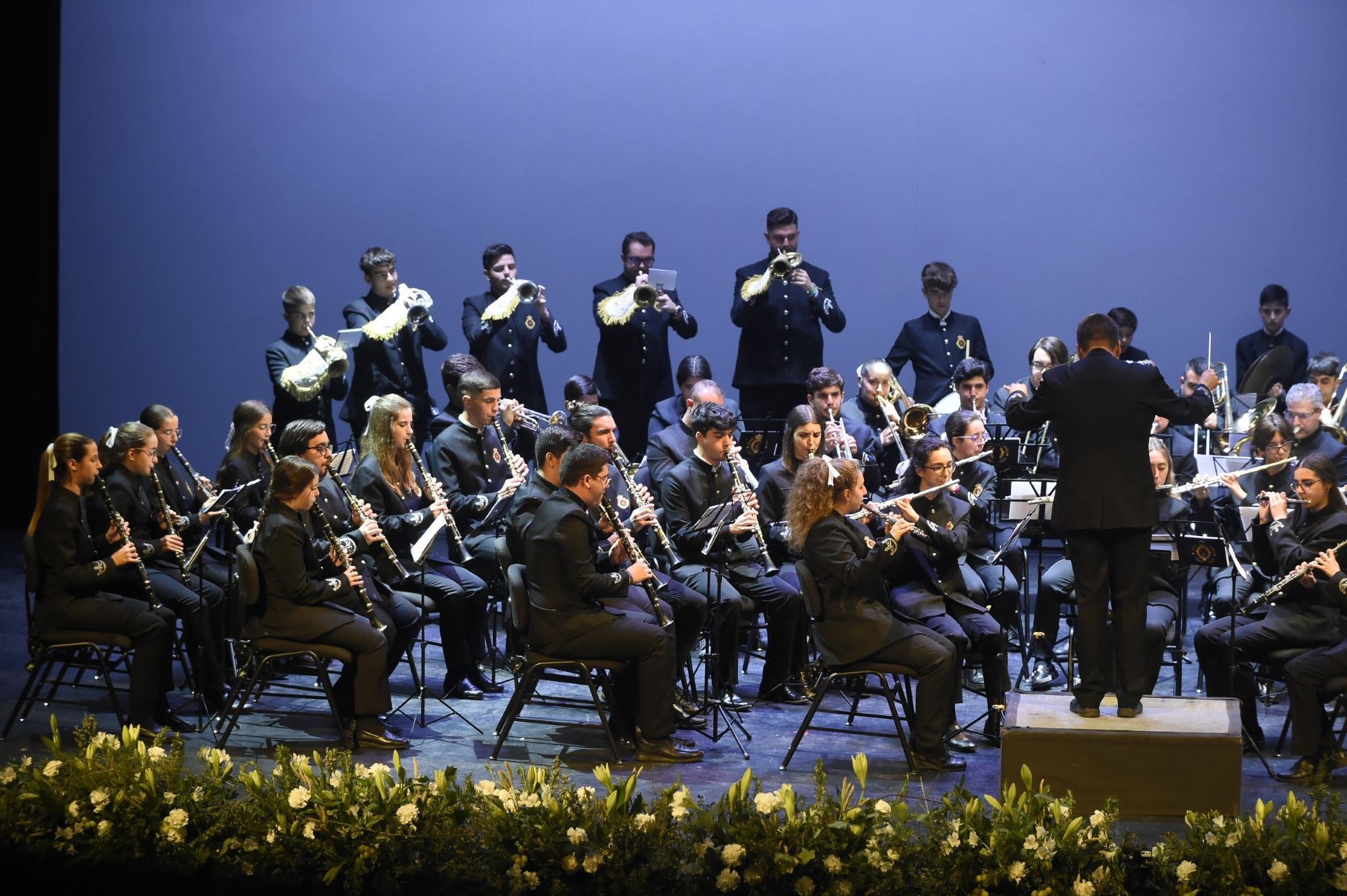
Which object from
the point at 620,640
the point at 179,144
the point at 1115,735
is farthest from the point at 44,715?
the point at 179,144

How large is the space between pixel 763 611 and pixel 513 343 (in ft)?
9.21

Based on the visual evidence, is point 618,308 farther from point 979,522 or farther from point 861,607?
point 861,607

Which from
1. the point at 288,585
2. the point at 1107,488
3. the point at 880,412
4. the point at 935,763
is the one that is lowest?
the point at 935,763

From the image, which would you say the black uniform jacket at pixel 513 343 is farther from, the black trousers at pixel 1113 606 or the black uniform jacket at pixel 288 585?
the black trousers at pixel 1113 606

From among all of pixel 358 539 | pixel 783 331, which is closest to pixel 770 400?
pixel 783 331

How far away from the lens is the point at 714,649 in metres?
6.60

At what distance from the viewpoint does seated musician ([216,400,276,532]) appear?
7043mm

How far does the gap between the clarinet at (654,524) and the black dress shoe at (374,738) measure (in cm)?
145

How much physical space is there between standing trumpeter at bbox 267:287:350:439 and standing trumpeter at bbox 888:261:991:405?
3.48 metres

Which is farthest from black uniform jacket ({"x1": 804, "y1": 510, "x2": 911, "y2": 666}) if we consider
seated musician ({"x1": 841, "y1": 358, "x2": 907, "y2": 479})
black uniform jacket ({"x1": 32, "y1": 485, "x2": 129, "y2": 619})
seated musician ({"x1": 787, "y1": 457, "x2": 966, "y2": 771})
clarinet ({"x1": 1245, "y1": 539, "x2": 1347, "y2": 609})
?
black uniform jacket ({"x1": 32, "y1": 485, "x2": 129, "y2": 619})

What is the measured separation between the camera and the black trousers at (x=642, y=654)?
5.89 metres

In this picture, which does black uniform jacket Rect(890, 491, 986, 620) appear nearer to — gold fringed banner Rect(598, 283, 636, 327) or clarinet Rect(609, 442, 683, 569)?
clarinet Rect(609, 442, 683, 569)

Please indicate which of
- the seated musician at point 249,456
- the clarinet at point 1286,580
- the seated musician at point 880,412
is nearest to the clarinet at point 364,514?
the seated musician at point 249,456

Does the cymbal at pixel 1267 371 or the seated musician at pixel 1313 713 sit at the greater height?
the cymbal at pixel 1267 371
